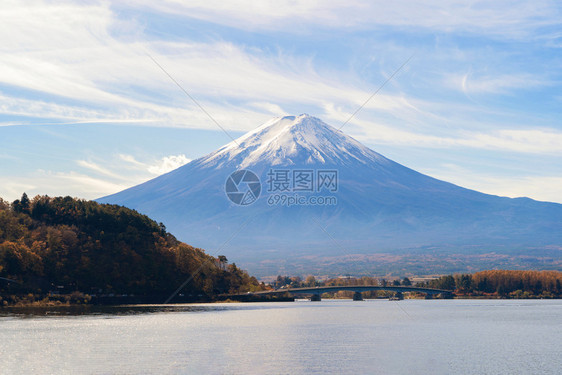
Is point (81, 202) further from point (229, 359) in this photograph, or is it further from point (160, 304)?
point (229, 359)

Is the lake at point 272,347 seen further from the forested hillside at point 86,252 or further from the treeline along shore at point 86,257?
the forested hillside at point 86,252

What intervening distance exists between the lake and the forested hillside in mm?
35027

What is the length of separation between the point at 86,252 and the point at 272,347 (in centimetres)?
8489

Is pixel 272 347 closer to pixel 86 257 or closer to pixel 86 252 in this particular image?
pixel 86 257

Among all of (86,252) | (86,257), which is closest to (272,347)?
(86,257)

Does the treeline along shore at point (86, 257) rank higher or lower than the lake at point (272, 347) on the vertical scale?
higher

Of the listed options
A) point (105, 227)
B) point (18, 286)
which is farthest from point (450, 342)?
point (105, 227)

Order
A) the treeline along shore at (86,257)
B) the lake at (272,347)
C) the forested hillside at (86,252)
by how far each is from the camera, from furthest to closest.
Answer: the forested hillside at (86,252) → the treeline along shore at (86,257) → the lake at (272,347)

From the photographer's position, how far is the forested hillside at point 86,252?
13150 cm

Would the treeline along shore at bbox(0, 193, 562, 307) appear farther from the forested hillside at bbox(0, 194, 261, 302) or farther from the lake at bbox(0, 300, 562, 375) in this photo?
the lake at bbox(0, 300, 562, 375)

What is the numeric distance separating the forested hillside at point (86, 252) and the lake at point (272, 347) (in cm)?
3503

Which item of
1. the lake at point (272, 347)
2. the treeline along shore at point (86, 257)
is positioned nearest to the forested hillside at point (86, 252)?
the treeline along shore at point (86, 257)

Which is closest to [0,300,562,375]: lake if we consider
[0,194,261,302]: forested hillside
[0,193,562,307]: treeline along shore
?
[0,193,562,307]: treeline along shore

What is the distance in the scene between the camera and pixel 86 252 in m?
142
